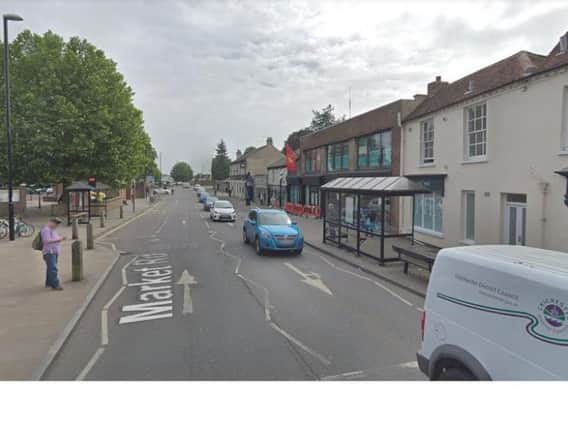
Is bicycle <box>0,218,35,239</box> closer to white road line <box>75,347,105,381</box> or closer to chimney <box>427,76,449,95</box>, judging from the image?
white road line <box>75,347,105,381</box>

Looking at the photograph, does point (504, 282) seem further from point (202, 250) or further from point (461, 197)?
point (202, 250)

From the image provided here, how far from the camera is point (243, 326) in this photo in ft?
22.2

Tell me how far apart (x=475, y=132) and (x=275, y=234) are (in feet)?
24.6

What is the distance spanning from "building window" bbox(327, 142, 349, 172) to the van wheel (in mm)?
22982

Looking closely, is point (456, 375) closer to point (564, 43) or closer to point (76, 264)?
point (76, 264)

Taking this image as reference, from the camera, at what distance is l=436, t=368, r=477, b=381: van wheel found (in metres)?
3.40

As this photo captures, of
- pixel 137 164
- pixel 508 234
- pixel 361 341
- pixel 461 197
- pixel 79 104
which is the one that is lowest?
pixel 361 341

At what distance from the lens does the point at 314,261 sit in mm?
13391

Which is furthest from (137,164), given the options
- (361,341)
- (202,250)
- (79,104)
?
(361,341)

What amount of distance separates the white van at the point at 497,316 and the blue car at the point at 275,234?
9.96 meters

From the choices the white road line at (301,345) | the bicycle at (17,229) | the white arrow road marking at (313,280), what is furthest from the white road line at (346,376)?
the bicycle at (17,229)

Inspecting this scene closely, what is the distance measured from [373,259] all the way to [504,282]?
10307mm

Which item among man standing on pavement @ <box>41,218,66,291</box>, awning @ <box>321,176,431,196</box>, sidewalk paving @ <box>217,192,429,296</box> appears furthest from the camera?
awning @ <box>321,176,431,196</box>

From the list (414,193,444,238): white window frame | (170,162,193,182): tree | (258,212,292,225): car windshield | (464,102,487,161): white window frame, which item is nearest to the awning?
(464,102,487,161): white window frame
